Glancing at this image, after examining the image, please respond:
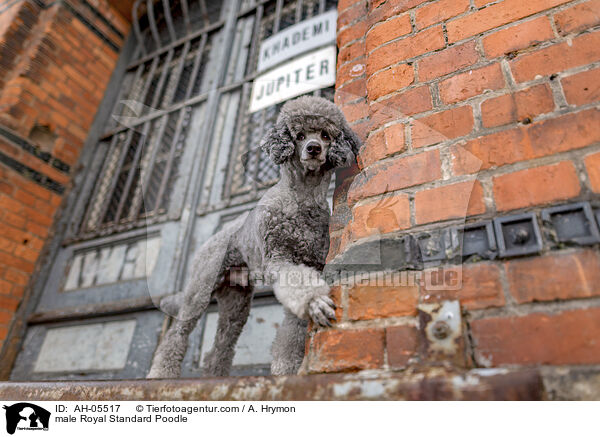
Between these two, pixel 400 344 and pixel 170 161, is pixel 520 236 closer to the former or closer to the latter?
pixel 400 344

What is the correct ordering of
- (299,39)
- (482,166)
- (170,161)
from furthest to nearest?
(170,161) < (299,39) < (482,166)

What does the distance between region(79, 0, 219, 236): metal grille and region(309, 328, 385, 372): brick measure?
2635 millimetres

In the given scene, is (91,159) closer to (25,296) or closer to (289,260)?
(25,296)

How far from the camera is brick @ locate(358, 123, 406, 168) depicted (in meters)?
1.04

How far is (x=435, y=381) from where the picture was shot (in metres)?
0.69

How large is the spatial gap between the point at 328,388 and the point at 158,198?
291cm

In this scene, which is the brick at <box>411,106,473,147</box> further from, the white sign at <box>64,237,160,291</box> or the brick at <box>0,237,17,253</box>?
the brick at <box>0,237,17,253</box>

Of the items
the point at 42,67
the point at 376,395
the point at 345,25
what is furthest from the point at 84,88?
the point at 376,395

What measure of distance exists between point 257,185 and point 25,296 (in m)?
2.28

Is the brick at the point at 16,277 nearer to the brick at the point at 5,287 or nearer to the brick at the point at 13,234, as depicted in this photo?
the brick at the point at 5,287

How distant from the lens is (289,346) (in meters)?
1.47

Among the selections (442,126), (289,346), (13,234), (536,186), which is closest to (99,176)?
(13,234)

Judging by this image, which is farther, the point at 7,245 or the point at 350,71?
the point at 7,245
